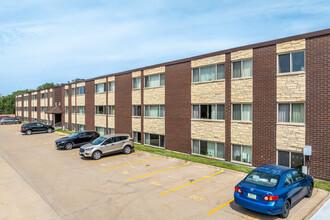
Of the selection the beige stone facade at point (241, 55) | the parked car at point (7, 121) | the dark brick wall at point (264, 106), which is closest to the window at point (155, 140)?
the dark brick wall at point (264, 106)

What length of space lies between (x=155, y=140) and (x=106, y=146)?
17.6ft

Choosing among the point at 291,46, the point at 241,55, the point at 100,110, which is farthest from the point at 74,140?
the point at 291,46

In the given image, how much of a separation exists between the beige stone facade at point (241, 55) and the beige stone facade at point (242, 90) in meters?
1.44

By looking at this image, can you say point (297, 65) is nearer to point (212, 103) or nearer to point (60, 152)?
point (212, 103)

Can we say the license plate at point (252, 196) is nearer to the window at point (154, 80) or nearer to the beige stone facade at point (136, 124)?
the window at point (154, 80)

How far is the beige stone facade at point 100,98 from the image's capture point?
2906 cm

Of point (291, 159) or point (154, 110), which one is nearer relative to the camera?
point (291, 159)

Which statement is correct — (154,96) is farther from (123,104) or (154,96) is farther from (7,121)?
(7,121)

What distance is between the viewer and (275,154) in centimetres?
1391

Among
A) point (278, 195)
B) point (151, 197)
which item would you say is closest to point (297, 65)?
point (278, 195)

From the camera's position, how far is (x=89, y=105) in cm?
3209

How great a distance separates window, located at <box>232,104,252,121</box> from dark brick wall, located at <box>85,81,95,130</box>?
69.5ft

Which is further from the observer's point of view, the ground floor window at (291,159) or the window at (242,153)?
the window at (242,153)

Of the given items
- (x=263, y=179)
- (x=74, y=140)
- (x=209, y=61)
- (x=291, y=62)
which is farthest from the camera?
(x=74, y=140)
